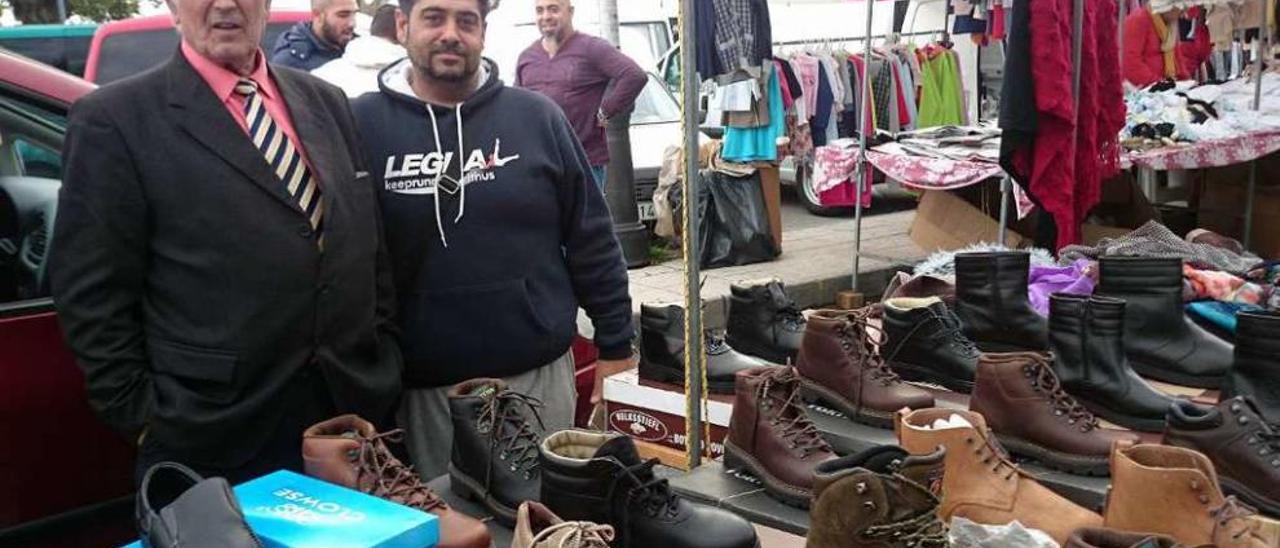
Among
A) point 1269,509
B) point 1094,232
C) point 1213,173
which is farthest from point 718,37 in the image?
point 1269,509

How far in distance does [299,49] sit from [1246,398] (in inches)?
185

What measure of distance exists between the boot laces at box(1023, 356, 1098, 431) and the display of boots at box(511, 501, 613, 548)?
1070 millimetres

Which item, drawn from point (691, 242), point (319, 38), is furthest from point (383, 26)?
point (691, 242)

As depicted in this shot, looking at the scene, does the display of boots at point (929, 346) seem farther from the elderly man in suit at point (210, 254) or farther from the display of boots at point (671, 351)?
the elderly man in suit at point (210, 254)

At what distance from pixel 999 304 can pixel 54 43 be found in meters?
6.64

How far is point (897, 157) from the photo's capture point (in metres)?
6.82

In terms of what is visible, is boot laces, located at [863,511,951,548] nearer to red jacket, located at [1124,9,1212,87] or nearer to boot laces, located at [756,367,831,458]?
boot laces, located at [756,367,831,458]

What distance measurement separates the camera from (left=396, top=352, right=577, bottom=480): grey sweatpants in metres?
3.03

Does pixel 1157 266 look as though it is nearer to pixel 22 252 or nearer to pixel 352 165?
pixel 352 165

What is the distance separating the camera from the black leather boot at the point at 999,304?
2938mm

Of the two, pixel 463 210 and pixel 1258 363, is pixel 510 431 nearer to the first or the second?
pixel 463 210

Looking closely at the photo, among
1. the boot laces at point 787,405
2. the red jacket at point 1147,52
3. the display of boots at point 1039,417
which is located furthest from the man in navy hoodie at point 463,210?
the red jacket at point 1147,52

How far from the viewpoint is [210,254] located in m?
2.41

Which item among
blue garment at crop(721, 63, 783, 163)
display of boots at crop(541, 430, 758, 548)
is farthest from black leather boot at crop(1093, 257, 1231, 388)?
blue garment at crop(721, 63, 783, 163)
